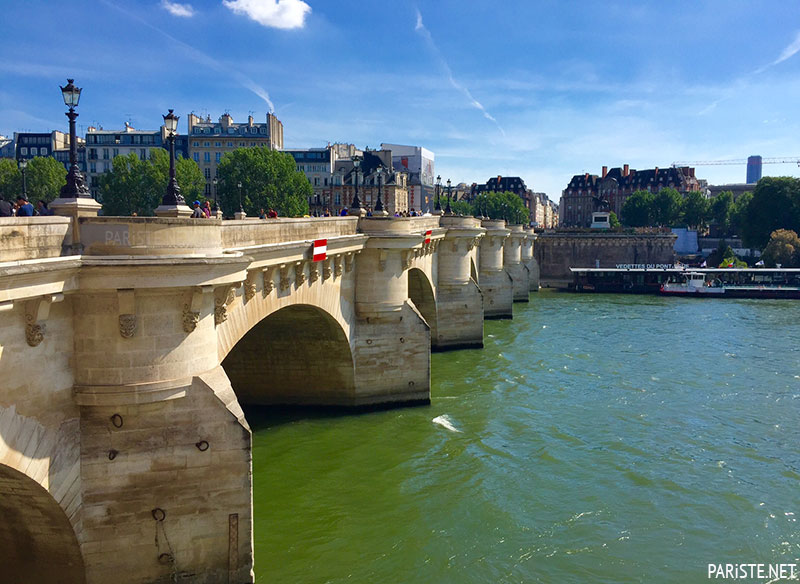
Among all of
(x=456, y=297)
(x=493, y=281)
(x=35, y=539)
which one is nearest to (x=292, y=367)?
(x=35, y=539)

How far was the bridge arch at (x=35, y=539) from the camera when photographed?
10203 mm

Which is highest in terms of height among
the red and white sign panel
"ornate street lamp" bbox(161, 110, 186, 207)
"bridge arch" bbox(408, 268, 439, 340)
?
"ornate street lamp" bbox(161, 110, 186, 207)

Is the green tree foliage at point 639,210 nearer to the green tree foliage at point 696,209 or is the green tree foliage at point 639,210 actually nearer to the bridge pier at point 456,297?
the green tree foliage at point 696,209

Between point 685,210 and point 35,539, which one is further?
point 685,210

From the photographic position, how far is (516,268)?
213ft

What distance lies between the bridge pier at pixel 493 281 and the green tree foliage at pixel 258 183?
24.4 m

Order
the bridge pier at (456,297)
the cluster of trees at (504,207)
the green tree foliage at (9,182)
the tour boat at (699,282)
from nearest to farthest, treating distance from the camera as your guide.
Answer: the bridge pier at (456,297) → the green tree foliage at (9,182) → the tour boat at (699,282) → the cluster of trees at (504,207)

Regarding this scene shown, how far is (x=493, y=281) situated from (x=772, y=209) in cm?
6060

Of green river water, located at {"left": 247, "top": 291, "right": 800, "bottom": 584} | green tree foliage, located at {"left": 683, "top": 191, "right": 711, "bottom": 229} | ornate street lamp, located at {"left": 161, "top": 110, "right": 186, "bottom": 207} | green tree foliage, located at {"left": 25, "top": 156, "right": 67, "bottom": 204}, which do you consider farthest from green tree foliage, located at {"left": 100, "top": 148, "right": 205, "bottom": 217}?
green tree foliage, located at {"left": 683, "top": 191, "right": 711, "bottom": 229}

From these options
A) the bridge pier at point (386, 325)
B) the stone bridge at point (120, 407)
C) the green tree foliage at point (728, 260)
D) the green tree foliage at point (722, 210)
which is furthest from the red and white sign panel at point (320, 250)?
the green tree foliage at point (722, 210)

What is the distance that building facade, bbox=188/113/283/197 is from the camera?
91.1 m

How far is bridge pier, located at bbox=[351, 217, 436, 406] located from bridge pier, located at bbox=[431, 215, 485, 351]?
12217 millimetres

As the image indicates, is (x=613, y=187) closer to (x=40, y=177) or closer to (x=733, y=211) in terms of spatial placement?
(x=733, y=211)

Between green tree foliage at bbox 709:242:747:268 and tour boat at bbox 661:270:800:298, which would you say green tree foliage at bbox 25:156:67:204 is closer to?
tour boat at bbox 661:270:800:298
